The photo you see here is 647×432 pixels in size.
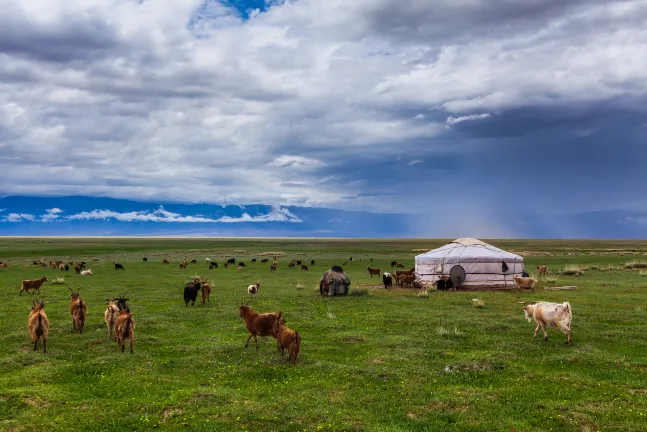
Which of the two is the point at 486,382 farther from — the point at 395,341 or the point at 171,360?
the point at 171,360

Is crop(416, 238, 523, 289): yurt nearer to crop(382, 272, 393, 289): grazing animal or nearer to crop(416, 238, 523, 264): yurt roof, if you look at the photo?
crop(416, 238, 523, 264): yurt roof

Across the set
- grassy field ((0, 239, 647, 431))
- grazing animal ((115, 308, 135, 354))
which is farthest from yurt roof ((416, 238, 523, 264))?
grazing animal ((115, 308, 135, 354))

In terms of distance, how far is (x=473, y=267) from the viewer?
1628 inches

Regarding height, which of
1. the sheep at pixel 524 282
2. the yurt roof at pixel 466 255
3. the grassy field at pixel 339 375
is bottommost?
the grassy field at pixel 339 375

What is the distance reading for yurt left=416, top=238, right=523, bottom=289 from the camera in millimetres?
41250

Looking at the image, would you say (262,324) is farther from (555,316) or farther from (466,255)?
(466,255)

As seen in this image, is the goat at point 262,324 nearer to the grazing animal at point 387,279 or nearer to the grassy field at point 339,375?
the grassy field at point 339,375

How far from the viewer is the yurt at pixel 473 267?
41.2 meters

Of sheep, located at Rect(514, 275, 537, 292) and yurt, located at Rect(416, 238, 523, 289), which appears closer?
sheep, located at Rect(514, 275, 537, 292)

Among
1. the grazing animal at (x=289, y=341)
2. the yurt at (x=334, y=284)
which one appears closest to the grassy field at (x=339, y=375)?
the grazing animal at (x=289, y=341)

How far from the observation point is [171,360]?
53.2ft

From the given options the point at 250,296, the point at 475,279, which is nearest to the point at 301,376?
the point at 250,296

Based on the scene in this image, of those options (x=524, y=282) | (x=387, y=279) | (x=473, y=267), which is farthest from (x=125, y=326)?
(x=473, y=267)

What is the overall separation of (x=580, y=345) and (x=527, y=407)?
778 cm
